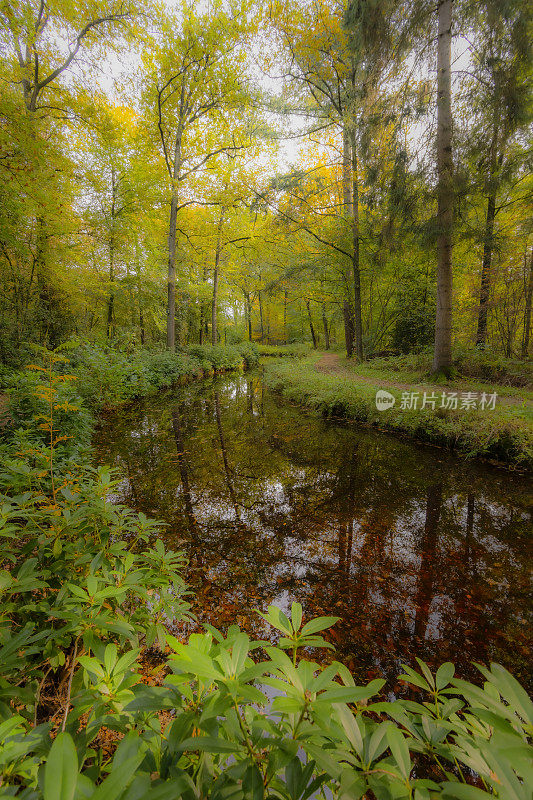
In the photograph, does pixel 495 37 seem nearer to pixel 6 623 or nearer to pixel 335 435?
pixel 335 435

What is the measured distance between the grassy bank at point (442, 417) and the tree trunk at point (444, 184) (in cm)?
126

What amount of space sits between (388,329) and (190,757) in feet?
46.5

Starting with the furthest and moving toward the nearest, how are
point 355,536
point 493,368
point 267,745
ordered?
point 493,368 → point 355,536 → point 267,745

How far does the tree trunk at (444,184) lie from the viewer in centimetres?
659

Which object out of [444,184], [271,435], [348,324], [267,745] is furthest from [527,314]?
[267,745]

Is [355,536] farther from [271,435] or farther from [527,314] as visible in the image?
[527,314]

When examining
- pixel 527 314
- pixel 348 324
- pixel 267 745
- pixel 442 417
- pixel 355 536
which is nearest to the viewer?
pixel 267 745

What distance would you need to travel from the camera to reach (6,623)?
126 cm

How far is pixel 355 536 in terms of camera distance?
326cm

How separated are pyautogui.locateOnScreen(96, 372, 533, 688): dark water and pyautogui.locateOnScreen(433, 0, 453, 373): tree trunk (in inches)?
136

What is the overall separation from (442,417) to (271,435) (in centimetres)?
335

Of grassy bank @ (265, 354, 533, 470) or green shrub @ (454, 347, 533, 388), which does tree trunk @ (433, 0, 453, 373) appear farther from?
grassy bank @ (265, 354, 533, 470)

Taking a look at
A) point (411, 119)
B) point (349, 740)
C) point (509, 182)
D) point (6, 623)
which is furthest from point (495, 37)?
point (6, 623)

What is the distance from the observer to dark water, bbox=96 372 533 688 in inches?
86.8
